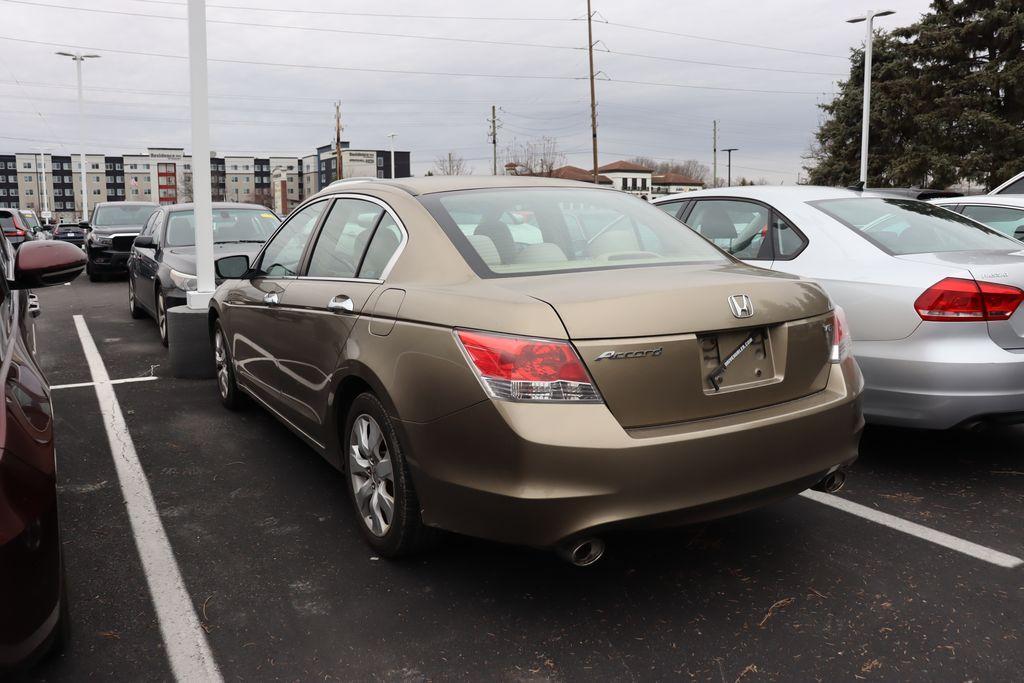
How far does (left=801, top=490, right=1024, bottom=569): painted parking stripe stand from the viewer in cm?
339

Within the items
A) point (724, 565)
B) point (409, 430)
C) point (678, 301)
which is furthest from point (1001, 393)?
point (409, 430)

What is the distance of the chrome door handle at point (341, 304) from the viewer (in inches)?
138

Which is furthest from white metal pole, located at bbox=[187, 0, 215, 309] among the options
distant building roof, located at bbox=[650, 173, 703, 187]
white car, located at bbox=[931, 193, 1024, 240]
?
distant building roof, located at bbox=[650, 173, 703, 187]

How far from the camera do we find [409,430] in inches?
115

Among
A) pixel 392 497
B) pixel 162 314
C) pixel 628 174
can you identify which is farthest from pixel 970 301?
pixel 628 174

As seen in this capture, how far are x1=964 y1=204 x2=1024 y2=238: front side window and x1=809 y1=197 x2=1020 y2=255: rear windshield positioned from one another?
8.40 feet

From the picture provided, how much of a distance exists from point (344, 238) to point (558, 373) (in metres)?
1.81

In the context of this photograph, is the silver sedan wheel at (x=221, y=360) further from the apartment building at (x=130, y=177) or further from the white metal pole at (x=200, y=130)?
the apartment building at (x=130, y=177)

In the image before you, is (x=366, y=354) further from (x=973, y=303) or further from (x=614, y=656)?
(x=973, y=303)

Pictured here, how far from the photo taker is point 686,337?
2.71 m

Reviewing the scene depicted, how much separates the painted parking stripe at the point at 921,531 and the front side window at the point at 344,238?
2.36 meters

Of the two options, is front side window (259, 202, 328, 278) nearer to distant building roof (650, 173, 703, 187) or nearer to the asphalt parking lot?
the asphalt parking lot

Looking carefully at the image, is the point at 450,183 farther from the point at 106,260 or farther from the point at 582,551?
the point at 106,260

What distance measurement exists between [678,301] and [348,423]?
156 cm
